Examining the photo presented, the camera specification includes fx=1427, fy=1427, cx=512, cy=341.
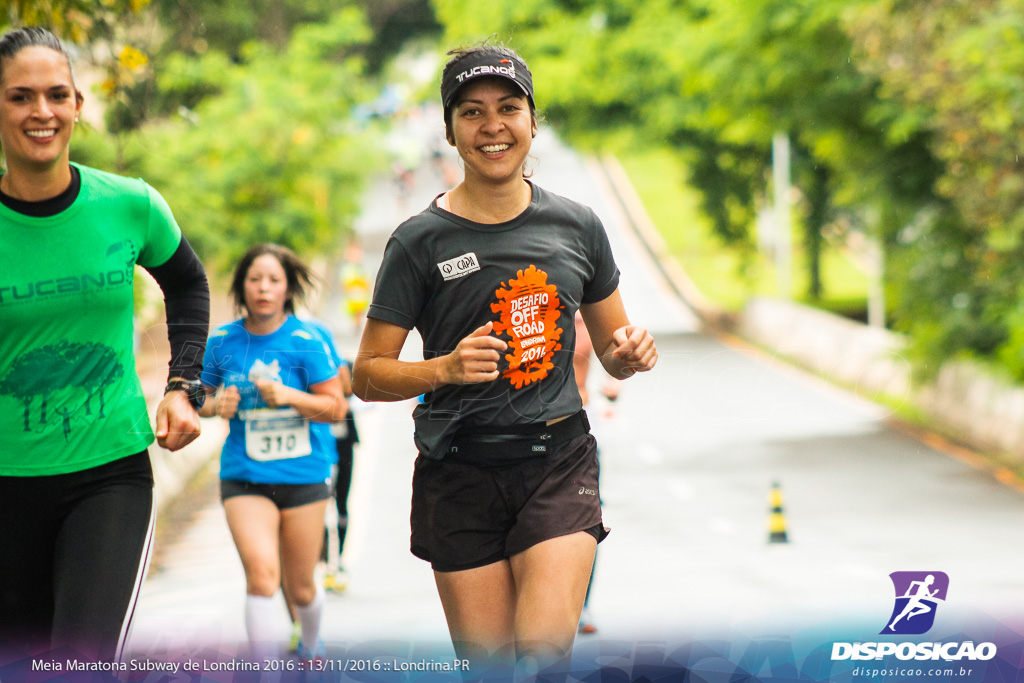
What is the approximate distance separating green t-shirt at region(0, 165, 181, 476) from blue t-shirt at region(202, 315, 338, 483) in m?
2.19

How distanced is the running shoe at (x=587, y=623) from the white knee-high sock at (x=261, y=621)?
6.95ft

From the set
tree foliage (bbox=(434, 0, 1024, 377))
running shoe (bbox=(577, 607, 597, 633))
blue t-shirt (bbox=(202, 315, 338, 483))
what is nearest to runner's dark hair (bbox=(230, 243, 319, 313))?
blue t-shirt (bbox=(202, 315, 338, 483))

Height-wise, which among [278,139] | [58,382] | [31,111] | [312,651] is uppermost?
[278,139]

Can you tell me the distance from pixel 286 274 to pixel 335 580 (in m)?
3.06

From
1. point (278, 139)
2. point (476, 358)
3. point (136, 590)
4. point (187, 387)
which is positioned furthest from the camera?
point (278, 139)

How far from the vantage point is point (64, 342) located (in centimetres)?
328

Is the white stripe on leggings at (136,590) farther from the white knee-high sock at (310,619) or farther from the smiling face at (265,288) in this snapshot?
the white knee-high sock at (310,619)

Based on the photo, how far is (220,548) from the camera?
393 inches

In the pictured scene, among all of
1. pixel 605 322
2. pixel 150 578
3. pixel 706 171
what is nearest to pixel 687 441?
pixel 150 578

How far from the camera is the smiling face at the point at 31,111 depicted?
10.6 ft

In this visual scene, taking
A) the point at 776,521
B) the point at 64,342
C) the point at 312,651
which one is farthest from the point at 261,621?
the point at 776,521

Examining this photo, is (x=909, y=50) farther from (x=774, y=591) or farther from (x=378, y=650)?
(x=378, y=650)

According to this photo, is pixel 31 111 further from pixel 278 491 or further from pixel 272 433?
pixel 278 491

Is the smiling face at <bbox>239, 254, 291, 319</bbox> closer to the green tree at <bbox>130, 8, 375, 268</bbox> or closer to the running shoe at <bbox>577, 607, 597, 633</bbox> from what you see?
the running shoe at <bbox>577, 607, 597, 633</bbox>
